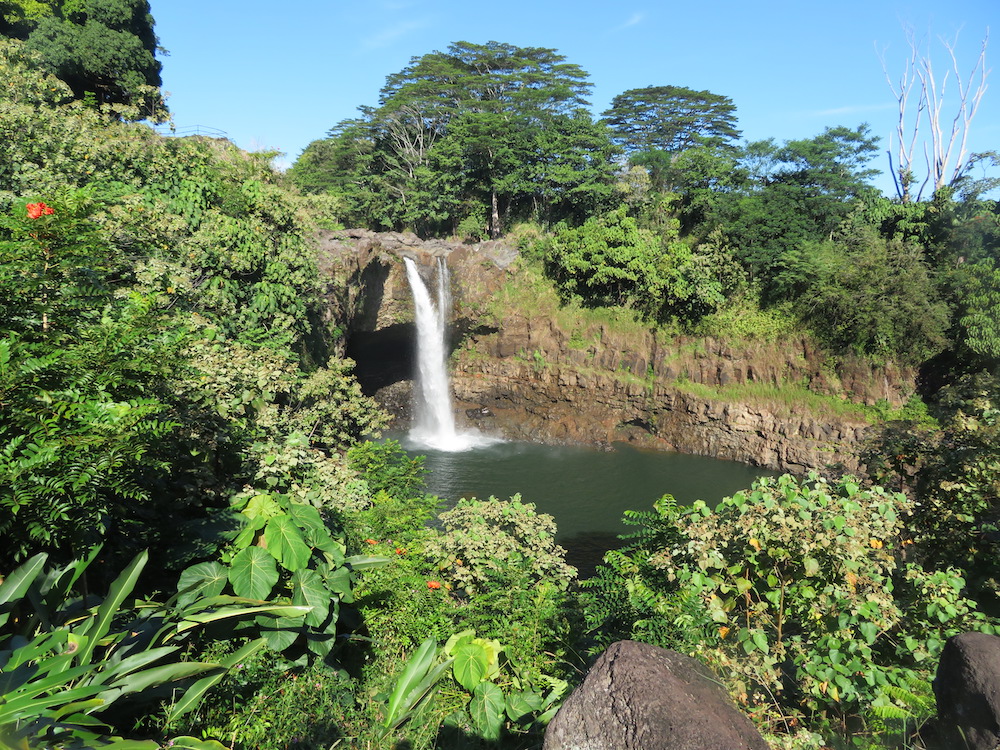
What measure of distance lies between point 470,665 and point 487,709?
0.35 meters

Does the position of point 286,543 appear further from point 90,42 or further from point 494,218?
point 494,218

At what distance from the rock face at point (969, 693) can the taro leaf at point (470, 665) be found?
98.6 inches

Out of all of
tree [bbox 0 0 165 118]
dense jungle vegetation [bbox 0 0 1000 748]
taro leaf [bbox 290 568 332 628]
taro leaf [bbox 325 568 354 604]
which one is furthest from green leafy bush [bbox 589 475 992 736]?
tree [bbox 0 0 165 118]

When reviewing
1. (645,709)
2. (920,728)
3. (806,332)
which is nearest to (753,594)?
(920,728)

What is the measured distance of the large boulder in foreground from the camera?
84.0 inches

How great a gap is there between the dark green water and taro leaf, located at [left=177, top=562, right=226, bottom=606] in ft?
35.3

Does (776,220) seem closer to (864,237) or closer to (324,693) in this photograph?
(864,237)

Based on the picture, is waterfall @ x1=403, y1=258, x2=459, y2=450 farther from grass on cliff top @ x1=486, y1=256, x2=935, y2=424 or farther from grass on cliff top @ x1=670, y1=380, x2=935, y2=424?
grass on cliff top @ x1=670, y1=380, x2=935, y2=424

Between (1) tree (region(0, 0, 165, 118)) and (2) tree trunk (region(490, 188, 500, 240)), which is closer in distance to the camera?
(1) tree (region(0, 0, 165, 118))

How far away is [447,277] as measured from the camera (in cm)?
2417

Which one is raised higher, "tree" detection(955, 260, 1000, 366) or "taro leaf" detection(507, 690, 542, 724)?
"tree" detection(955, 260, 1000, 366)

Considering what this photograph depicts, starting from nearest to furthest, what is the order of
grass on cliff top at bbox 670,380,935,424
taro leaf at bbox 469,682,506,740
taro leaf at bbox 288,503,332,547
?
taro leaf at bbox 469,682,506,740 < taro leaf at bbox 288,503,332,547 < grass on cliff top at bbox 670,380,935,424

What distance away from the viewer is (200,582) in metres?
3.34

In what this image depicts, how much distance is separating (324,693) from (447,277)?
21.6 metres
